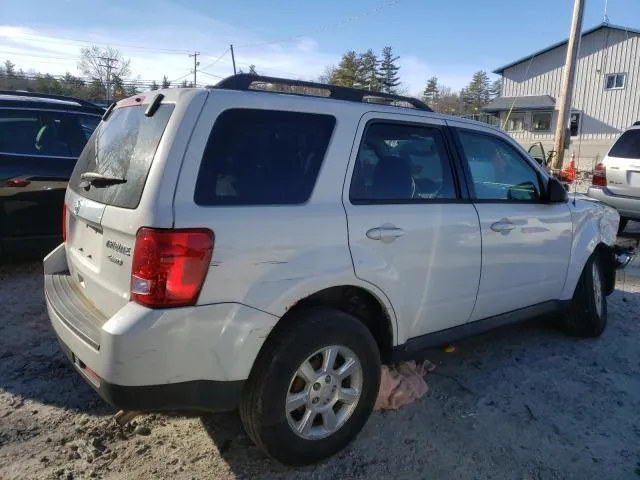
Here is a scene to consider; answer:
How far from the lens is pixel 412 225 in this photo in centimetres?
299

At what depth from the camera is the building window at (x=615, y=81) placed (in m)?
30.0

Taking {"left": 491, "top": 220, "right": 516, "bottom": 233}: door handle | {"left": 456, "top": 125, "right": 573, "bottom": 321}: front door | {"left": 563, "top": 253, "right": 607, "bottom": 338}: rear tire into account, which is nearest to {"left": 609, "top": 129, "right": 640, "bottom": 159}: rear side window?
{"left": 563, "top": 253, "right": 607, "bottom": 338}: rear tire

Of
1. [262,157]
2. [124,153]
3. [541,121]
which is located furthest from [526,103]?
[124,153]

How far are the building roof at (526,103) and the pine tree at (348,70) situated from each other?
108ft

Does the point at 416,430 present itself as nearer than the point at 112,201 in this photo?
No

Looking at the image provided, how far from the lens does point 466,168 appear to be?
3488mm

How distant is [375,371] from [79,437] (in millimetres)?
1660

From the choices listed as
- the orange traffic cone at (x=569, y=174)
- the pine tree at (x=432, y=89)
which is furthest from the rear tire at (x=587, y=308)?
the pine tree at (x=432, y=89)

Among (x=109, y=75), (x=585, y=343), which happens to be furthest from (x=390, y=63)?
(x=585, y=343)

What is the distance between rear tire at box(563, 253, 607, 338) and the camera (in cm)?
446

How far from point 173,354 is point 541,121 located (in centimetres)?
3501

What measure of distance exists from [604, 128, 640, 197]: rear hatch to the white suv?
5935mm

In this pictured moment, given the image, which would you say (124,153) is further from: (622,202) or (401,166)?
(622,202)

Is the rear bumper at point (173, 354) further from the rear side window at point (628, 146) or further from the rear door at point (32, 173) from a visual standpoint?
the rear side window at point (628, 146)
